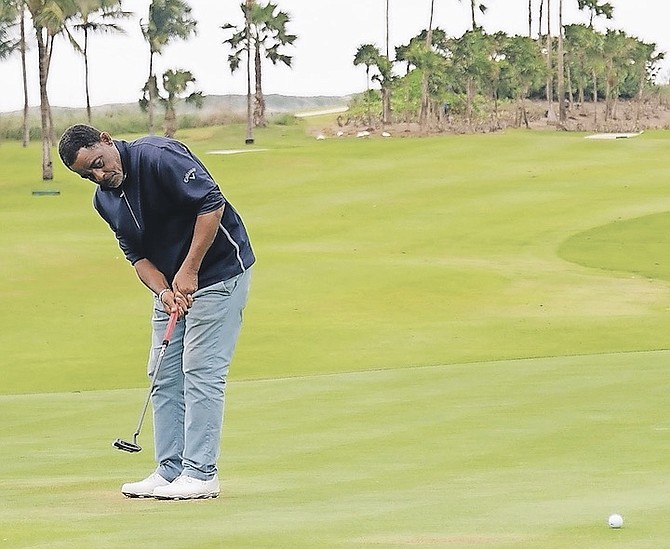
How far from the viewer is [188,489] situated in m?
6.98

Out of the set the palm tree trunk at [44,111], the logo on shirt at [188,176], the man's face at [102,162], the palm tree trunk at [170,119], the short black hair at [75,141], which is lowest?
the palm tree trunk at [170,119]

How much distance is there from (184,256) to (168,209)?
25cm

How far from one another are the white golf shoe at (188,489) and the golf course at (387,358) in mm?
92

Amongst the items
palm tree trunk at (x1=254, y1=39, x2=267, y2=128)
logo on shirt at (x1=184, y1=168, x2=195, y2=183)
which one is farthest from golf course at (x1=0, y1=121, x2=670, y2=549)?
palm tree trunk at (x1=254, y1=39, x2=267, y2=128)

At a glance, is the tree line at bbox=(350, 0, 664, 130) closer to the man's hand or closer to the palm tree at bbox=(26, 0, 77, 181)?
the palm tree at bbox=(26, 0, 77, 181)

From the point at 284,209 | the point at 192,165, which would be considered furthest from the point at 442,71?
the point at 192,165

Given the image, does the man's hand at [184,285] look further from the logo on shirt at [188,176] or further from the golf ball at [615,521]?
the golf ball at [615,521]

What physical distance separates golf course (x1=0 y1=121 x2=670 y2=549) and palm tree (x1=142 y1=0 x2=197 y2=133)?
28528 mm

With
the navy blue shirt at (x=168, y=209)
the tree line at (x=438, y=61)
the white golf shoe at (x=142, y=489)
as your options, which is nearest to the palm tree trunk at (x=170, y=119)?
the tree line at (x=438, y=61)

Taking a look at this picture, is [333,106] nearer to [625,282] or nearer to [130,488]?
[625,282]

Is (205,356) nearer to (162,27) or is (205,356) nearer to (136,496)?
(136,496)

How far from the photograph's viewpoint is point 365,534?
214 inches

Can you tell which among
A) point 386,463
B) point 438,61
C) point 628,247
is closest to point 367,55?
point 438,61

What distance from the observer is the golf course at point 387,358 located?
6141 mm
